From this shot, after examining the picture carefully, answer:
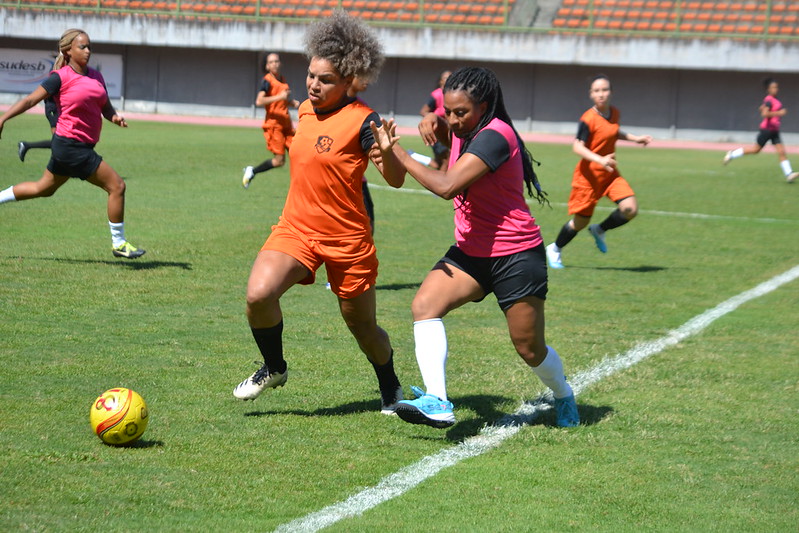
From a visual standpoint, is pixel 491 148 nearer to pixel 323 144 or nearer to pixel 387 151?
pixel 387 151

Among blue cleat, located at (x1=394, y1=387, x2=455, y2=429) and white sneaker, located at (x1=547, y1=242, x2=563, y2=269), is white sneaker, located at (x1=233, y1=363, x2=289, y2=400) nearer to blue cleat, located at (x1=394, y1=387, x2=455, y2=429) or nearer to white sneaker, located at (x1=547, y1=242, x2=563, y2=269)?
blue cleat, located at (x1=394, y1=387, x2=455, y2=429)

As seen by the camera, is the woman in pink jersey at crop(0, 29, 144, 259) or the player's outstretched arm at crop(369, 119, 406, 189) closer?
the player's outstretched arm at crop(369, 119, 406, 189)

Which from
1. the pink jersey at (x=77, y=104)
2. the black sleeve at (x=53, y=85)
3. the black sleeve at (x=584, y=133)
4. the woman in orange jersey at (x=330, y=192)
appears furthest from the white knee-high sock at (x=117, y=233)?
the woman in orange jersey at (x=330, y=192)

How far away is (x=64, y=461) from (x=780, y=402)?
4.32 metres

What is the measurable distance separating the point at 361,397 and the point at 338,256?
3.95ft

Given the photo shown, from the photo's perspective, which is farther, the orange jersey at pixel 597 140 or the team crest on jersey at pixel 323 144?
the orange jersey at pixel 597 140

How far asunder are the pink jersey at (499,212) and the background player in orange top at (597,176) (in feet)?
19.1

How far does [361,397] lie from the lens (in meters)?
6.39

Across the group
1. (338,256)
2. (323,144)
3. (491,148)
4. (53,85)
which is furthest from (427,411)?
(53,85)

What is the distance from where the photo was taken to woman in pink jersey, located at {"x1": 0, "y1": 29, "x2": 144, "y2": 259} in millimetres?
10055

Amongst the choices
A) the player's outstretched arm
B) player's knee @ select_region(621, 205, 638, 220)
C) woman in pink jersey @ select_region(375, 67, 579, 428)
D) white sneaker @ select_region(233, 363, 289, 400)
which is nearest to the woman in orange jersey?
the player's outstretched arm

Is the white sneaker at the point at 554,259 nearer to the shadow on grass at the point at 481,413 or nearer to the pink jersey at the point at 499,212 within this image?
the shadow on grass at the point at 481,413

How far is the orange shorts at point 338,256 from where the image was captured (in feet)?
18.2

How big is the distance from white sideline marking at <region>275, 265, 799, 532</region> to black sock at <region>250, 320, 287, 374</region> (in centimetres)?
112
